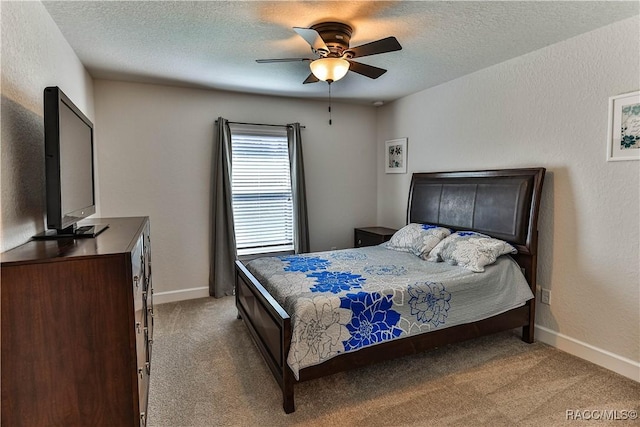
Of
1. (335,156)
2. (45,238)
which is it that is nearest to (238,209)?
(335,156)

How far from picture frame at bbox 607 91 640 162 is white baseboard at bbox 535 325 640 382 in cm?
143

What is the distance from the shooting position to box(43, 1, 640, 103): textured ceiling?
218 centimetres

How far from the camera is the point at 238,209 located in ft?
14.2

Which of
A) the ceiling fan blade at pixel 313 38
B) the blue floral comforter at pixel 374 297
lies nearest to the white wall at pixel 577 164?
the blue floral comforter at pixel 374 297

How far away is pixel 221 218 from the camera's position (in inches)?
161

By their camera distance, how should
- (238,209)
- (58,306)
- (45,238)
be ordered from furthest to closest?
(238,209) < (45,238) < (58,306)

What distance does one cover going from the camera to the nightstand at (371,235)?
438cm

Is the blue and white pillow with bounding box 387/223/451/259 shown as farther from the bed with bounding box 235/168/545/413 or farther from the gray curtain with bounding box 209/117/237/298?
the gray curtain with bounding box 209/117/237/298

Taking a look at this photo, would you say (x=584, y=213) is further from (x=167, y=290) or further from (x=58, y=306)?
(x=167, y=290)

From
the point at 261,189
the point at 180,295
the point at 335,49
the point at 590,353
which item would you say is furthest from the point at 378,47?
the point at 180,295

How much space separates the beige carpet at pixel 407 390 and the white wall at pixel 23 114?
1325 mm

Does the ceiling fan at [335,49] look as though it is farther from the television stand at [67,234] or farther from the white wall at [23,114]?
the television stand at [67,234]

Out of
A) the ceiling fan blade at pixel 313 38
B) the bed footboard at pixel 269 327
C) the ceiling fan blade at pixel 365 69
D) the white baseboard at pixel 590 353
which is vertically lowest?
the white baseboard at pixel 590 353

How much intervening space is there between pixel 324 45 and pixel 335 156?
2.55 meters
